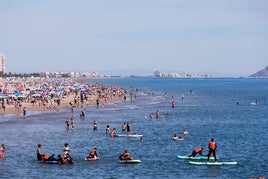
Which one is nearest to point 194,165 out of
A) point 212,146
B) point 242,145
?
point 212,146

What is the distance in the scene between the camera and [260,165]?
41406 millimetres

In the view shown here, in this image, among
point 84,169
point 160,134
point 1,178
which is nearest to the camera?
point 1,178

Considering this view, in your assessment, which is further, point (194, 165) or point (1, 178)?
point (194, 165)

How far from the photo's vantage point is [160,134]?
60.3 meters

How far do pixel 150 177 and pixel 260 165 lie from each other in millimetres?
9497

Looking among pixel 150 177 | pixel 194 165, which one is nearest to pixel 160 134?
pixel 194 165

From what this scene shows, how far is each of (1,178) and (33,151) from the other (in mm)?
10763

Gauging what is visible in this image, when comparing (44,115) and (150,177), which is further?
(44,115)

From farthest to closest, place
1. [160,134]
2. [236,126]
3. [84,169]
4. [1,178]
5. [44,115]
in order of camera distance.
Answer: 1. [44,115]
2. [236,126]
3. [160,134]
4. [84,169]
5. [1,178]

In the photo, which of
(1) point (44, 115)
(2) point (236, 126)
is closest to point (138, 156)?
(2) point (236, 126)

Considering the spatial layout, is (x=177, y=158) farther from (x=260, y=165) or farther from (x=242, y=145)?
(x=242, y=145)

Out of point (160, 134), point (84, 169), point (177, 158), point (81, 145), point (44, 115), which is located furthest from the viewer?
point (44, 115)

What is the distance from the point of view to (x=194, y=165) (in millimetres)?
40969

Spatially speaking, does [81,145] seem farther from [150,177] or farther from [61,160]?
[150,177]
